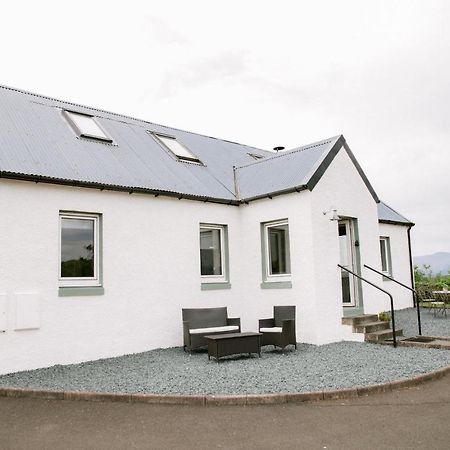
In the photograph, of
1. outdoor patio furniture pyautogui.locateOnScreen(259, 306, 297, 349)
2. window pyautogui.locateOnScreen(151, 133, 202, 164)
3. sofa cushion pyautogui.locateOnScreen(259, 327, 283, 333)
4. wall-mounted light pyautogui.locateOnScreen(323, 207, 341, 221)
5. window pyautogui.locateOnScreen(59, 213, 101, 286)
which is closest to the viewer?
window pyautogui.locateOnScreen(59, 213, 101, 286)

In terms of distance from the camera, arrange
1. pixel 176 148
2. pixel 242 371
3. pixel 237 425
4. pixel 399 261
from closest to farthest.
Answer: pixel 237 425
pixel 242 371
pixel 176 148
pixel 399 261

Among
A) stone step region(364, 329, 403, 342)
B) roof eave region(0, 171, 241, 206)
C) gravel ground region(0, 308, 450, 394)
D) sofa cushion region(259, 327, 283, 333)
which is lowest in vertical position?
gravel ground region(0, 308, 450, 394)

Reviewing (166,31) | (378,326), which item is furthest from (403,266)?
(166,31)

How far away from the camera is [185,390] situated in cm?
685

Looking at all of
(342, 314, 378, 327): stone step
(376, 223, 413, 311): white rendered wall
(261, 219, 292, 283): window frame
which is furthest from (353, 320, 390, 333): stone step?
(376, 223, 413, 311): white rendered wall

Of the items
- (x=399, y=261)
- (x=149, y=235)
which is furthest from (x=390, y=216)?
(x=149, y=235)

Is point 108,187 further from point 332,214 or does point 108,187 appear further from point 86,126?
point 332,214

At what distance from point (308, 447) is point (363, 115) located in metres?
12.8

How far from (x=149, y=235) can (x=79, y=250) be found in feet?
5.46

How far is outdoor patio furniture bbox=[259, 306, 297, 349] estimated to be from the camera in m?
9.98

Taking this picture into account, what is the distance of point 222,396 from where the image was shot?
6.40 metres

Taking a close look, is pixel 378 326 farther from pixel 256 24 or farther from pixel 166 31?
pixel 166 31

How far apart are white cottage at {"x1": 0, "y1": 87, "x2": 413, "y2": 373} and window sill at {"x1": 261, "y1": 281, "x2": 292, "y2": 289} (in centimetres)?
3

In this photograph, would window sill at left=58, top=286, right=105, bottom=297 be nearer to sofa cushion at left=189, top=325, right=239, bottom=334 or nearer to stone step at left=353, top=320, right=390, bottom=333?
sofa cushion at left=189, top=325, right=239, bottom=334
